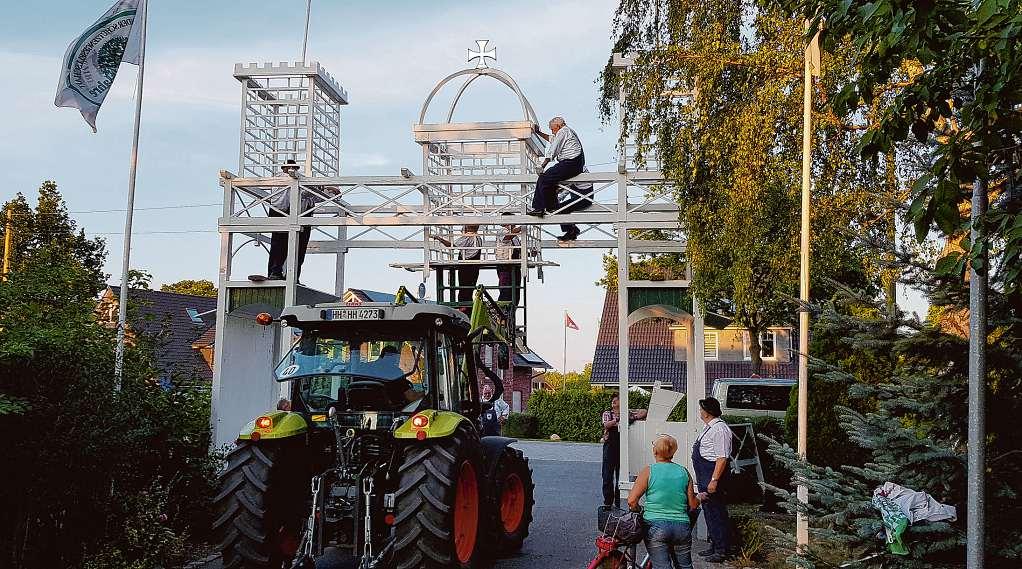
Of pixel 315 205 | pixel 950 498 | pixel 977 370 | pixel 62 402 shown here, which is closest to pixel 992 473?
pixel 950 498

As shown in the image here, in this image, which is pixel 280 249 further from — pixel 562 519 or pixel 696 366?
pixel 696 366

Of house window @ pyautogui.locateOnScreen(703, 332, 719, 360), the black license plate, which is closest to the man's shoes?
the black license plate

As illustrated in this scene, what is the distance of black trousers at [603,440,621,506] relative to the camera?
1352cm

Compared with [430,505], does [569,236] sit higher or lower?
higher

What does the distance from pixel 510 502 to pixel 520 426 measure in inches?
1149

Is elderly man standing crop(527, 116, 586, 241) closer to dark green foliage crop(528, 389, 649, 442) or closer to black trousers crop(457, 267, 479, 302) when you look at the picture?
black trousers crop(457, 267, 479, 302)

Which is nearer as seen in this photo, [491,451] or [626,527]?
[626,527]

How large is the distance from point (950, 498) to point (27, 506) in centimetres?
660

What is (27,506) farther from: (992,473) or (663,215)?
(663,215)

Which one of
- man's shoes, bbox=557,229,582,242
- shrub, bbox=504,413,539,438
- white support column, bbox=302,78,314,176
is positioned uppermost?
white support column, bbox=302,78,314,176

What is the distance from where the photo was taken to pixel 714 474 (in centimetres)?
989

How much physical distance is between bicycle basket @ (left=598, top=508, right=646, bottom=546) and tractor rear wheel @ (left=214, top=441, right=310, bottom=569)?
2.88m

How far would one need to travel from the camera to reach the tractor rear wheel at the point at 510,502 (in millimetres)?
10188

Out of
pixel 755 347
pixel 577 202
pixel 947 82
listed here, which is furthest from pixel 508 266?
pixel 755 347
